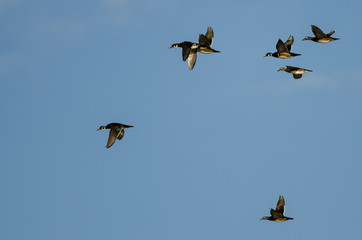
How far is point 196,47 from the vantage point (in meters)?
90.6

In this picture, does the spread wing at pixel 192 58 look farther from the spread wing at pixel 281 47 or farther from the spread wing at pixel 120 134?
the spread wing at pixel 120 134

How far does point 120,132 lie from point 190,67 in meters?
13.2

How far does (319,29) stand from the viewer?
89375 mm

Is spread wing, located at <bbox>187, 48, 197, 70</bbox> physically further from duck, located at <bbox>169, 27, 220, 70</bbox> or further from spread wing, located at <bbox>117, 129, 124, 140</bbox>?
spread wing, located at <bbox>117, 129, 124, 140</bbox>

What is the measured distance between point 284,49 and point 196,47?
30.7ft

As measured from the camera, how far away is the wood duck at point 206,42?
89.8 meters

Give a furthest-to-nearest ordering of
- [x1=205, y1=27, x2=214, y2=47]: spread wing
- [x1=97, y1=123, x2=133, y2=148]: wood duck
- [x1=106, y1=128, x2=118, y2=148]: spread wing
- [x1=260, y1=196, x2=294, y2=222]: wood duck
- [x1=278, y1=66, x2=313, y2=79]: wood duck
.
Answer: [x1=278, y1=66, x2=313, y2=79]: wood duck
[x1=205, y1=27, x2=214, y2=47]: spread wing
[x1=260, y1=196, x2=294, y2=222]: wood duck
[x1=97, y1=123, x2=133, y2=148]: wood duck
[x1=106, y1=128, x2=118, y2=148]: spread wing

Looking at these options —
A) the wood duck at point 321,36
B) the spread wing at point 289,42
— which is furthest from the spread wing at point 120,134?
the wood duck at point 321,36

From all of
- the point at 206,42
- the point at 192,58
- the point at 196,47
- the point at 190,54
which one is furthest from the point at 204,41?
the point at 192,58

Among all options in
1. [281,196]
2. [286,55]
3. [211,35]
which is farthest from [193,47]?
[281,196]

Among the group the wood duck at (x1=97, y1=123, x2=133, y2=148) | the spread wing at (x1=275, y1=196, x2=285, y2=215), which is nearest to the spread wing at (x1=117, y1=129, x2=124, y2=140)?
the wood duck at (x1=97, y1=123, x2=133, y2=148)

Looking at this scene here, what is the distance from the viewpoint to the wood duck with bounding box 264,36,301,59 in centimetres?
8794

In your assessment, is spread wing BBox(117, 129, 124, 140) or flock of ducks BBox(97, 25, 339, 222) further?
flock of ducks BBox(97, 25, 339, 222)

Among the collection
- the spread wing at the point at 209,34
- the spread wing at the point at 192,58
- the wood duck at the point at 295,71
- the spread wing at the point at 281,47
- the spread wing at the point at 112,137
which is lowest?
the spread wing at the point at 112,137
